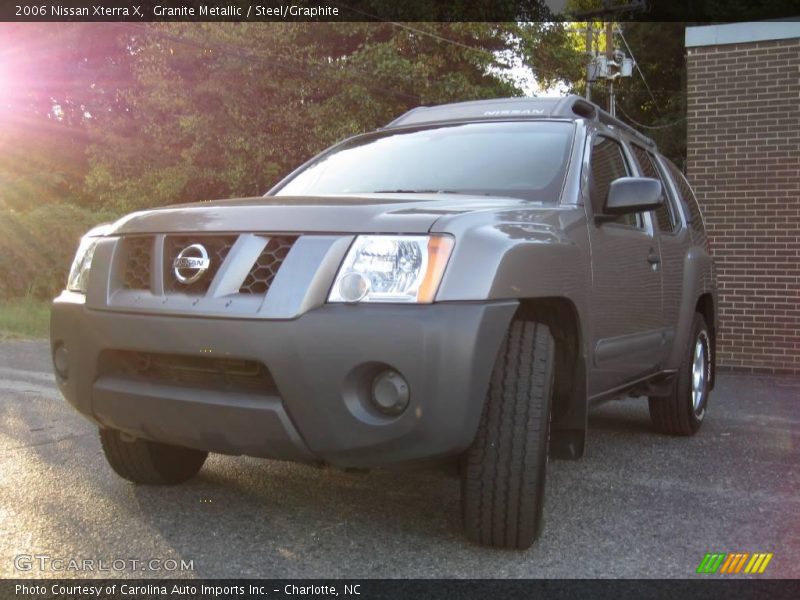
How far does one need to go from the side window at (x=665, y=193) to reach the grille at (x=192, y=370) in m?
2.83

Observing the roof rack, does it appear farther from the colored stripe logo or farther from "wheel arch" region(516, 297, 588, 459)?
the colored stripe logo

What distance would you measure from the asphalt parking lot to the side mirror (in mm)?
1262

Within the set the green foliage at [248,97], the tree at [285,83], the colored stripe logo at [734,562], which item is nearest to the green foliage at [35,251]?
the green foliage at [248,97]

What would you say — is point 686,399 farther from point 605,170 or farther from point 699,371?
point 605,170

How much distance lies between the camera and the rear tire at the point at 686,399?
502 centimetres

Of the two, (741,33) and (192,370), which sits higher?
(741,33)

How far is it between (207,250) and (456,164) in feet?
4.82

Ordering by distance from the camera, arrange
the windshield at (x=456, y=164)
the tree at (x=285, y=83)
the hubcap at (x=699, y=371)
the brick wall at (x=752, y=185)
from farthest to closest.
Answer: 1. the tree at (x=285, y=83)
2. the brick wall at (x=752, y=185)
3. the hubcap at (x=699, y=371)
4. the windshield at (x=456, y=164)

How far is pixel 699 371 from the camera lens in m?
5.47

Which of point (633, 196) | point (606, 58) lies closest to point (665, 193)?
point (633, 196)

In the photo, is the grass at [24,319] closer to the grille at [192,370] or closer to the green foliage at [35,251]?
the green foliage at [35,251]

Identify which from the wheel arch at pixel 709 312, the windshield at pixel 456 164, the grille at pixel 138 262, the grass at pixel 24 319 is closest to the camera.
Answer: the grille at pixel 138 262

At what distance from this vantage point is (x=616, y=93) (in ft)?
123

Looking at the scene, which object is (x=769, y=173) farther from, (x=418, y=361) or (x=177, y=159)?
(x=177, y=159)
